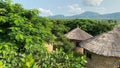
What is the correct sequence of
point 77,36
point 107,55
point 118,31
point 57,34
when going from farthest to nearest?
1. point 77,36
2. point 57,34
3. point 118,31
4. point 107,55

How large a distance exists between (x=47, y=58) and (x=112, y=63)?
973 centimetres

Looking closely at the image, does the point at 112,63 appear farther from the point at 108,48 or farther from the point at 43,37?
the point at 43,37

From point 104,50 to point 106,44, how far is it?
708 mm

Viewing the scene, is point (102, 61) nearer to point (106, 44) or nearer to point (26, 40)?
point (106, 44)

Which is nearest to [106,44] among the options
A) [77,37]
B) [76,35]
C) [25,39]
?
[25,39]

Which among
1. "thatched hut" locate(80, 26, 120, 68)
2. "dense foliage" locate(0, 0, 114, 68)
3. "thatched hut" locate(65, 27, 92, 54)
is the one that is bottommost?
"thatched hut" locate(65, 27, 92, 54)

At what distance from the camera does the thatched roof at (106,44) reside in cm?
1686

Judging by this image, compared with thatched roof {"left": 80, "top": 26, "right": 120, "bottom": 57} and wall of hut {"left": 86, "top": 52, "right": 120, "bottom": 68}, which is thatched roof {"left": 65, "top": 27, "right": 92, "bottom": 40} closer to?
thatched roof {"left": 80, "top": 26, "right": 120, "bottom": 57}

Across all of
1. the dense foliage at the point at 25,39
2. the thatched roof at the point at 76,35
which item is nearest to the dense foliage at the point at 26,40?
the dense foliage at the point at 25,39

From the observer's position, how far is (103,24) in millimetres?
37500

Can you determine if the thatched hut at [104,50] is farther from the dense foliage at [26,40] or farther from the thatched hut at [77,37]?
the thatched hut at [77,37]

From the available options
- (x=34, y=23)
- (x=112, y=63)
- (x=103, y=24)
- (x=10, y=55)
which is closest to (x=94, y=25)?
(x=103, y=24)

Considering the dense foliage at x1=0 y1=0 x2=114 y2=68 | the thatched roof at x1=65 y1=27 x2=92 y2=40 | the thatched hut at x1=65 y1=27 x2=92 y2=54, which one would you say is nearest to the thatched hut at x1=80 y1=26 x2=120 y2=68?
the dense foliage at x1=0 y1=0 x2=114 y2=68

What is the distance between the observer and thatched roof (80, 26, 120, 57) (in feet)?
55.3
